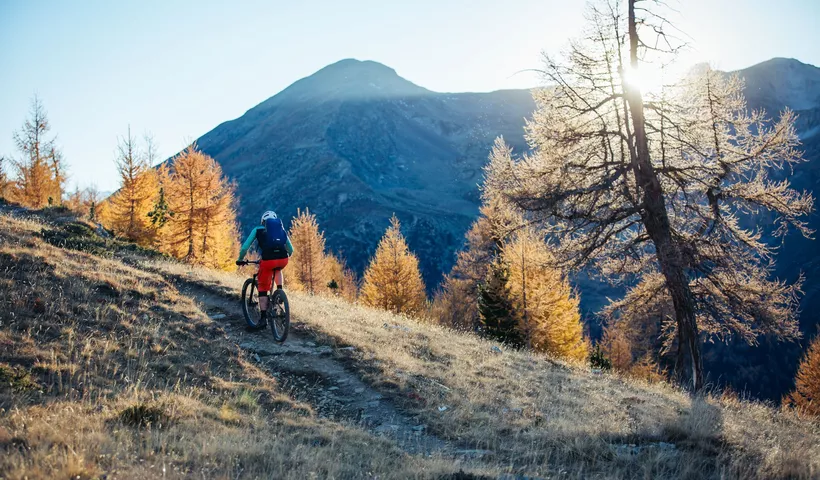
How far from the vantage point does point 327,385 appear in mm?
8203

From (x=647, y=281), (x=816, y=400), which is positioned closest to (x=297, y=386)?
(x=647, y=281)

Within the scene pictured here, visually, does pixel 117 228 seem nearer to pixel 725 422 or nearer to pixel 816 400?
pixel 725 422

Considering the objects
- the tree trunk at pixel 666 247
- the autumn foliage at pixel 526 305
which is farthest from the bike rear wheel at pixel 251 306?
the autumn foliage at pixel 526 305

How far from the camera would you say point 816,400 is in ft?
97.8

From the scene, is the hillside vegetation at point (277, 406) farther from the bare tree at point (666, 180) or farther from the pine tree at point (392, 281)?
the pine tree at point (392, 281)

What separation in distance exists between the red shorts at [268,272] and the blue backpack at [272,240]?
11 cm

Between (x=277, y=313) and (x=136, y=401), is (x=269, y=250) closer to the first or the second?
(x=277, y=313)

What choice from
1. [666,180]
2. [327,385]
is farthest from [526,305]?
[327,385]

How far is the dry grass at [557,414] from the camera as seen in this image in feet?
17.8

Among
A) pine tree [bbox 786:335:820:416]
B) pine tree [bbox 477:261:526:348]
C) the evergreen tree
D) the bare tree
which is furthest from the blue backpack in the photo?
pine tree [bbox 786:335:820:416]

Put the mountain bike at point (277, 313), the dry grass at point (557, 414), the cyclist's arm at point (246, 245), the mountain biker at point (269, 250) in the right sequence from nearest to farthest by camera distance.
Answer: the dry grass at point (557, 414)
the cyclist's arm at point (246, 245)
the mountain biker at point (269, 250)
the mountain bike at point (277, 313)

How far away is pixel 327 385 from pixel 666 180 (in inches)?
427

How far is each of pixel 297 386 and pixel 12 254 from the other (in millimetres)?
7181

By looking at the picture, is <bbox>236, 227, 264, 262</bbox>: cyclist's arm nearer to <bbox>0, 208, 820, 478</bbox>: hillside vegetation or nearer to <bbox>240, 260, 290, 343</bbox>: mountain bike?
<bbox>240, 260, 290, 343</bbox>: mountain bike
